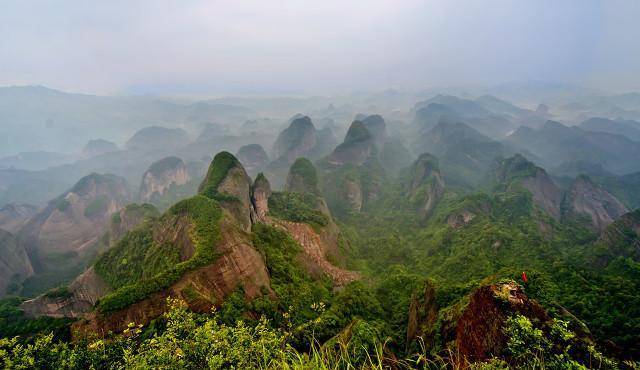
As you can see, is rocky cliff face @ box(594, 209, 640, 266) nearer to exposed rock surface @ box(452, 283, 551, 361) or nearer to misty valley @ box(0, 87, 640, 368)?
misty valley @ box(0, 87, 640, 368)

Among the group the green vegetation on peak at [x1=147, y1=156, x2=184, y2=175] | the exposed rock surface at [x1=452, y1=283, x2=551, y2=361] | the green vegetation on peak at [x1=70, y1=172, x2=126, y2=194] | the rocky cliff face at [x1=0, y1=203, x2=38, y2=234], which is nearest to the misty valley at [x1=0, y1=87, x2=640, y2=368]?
the exposed rock surface at [x1=452, y1=283, x2=551, y2=361]

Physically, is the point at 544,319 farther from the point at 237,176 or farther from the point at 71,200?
the point at 71,200

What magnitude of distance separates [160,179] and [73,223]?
51274 mm

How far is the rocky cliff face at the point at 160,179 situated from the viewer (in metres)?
170

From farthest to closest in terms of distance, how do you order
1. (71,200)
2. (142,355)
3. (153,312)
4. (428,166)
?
(71,200) → (428,166) → (153,312) → (142,355)

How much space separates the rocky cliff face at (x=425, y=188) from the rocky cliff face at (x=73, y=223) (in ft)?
431

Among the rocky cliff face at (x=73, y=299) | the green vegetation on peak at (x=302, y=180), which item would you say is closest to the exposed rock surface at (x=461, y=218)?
the green vegetation on peak at (x=302, y=180)

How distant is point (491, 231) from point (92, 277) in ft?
256

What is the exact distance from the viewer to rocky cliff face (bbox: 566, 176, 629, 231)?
91.9 meters

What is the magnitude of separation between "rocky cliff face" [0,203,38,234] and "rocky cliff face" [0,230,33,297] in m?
48.8

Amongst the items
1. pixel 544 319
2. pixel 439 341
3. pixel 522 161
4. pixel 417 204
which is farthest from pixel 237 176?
pixel 522 161

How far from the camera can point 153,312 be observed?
27891 mm

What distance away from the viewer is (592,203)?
3716 inches

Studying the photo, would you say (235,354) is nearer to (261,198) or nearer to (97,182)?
(261,198)
